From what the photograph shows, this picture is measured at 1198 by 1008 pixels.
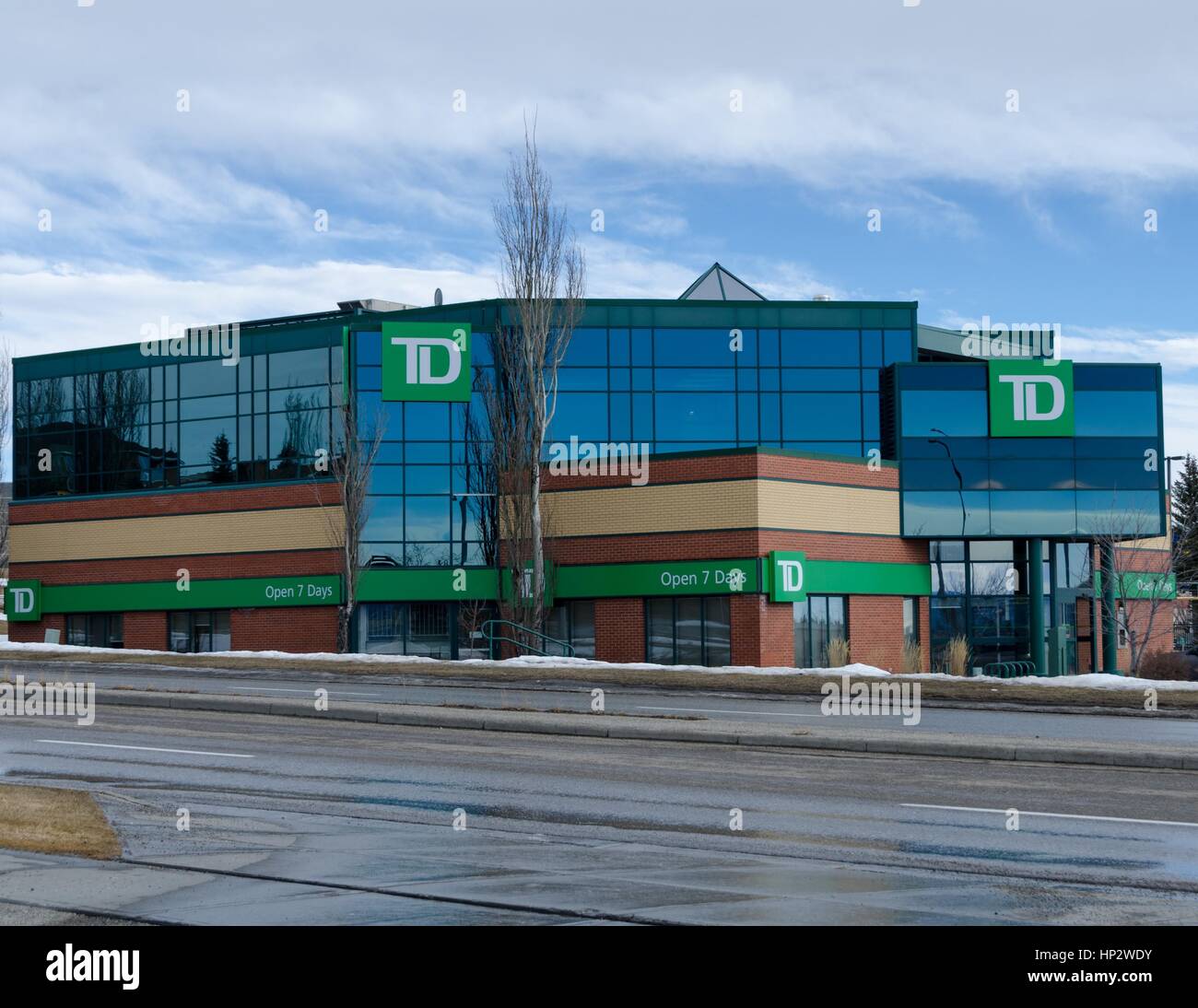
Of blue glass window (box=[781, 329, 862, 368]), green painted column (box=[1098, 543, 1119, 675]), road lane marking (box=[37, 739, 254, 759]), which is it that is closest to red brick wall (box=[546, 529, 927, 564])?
green painted column (box=[1098, 543, 1119, 675])

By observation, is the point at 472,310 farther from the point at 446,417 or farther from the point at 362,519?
the point at 362,519

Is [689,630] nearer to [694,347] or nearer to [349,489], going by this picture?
[694,347]

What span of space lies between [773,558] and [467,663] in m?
8.99

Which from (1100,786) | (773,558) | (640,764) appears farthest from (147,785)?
(773,558)

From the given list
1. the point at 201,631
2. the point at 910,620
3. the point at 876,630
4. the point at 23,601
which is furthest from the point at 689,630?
the point at 23,601

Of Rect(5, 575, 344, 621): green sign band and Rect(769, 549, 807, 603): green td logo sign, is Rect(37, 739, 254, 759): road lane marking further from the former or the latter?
Rect(5, 575, 344, 621): green sign band

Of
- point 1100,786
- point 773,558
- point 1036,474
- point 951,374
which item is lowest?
point 1100,786

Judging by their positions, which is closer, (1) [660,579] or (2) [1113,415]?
(1) [660,579]

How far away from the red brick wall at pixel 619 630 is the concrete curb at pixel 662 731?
55.1 feet

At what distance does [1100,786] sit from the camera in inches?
541

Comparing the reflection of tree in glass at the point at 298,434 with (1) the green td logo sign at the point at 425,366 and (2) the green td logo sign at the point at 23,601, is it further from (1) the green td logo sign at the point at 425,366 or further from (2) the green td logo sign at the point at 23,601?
(2) the green td logo sign at the point at 23,601

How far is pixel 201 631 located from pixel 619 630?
14.3 m

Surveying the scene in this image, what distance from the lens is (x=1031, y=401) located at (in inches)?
1606

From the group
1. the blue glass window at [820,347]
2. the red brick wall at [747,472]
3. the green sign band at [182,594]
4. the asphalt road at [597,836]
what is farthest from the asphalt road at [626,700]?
the blue glass window at [820,347]
